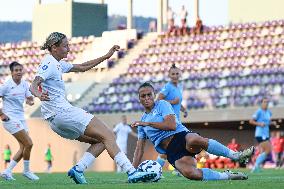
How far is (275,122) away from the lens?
3356cm

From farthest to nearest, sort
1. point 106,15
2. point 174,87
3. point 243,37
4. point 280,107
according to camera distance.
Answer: point 106,15 < point 243,37 < point 280,107 < point 174,87

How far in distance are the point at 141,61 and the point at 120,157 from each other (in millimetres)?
28090

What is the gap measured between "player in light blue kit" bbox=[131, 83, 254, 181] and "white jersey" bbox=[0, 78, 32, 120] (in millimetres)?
4582

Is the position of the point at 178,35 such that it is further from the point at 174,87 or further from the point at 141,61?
the point at 174,87

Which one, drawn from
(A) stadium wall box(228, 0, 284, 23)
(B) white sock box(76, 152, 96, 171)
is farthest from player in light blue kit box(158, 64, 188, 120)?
(A) stadium wall box(228, 0, 284, 23)

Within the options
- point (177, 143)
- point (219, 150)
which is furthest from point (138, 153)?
point (219, 150)

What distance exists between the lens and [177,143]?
12172 mm

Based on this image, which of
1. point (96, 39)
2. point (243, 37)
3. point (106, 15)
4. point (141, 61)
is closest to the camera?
point (243, 37)

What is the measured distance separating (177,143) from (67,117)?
4.62 ft

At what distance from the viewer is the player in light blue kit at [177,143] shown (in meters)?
11.9

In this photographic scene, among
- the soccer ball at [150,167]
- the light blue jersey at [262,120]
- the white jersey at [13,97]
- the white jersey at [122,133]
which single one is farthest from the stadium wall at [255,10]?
the soccer ball at [150,167]

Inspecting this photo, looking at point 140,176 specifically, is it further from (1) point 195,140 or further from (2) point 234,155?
(2) point 234,155

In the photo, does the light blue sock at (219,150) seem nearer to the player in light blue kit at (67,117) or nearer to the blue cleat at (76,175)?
the player in light blue kit at (67,117)

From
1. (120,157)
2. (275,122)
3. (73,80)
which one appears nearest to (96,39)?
(73,80)
